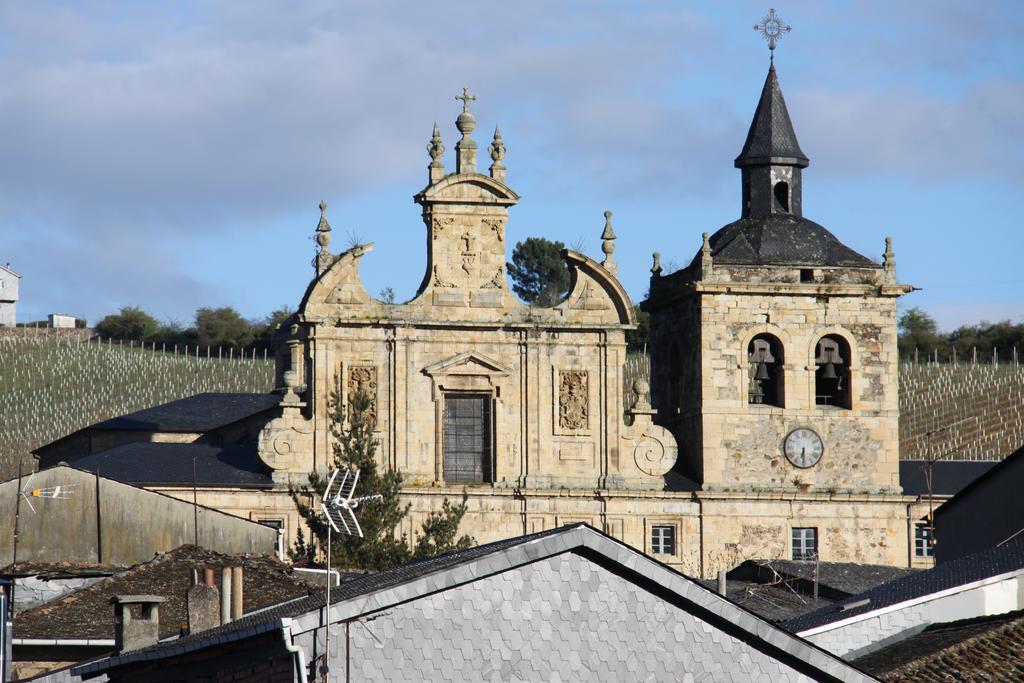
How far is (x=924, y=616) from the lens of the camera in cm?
2798

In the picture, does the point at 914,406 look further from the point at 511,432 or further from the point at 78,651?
the point at 78,651

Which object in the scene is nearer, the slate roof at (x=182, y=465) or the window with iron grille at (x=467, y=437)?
the slate roof at (x=182, y=465)

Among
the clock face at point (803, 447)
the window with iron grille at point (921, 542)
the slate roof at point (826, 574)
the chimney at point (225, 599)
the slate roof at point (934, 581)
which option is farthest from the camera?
the clock face at point (803, 447)

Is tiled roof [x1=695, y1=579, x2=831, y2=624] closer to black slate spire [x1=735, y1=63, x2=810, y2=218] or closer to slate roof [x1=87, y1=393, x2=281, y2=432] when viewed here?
black slate spire [x1=735, y1=63, x2=810, y2=218]

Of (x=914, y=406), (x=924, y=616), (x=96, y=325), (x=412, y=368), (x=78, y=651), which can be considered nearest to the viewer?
(x=924, y=616)

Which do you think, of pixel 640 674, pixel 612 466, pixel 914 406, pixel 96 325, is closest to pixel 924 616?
pixel 640 674

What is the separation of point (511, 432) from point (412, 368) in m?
2.55

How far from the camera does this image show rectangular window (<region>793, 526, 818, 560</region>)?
2036 inches

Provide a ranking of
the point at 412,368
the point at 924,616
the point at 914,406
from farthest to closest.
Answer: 1. the point at 914,406
2. the point at 412,368
3. the point at 924,616

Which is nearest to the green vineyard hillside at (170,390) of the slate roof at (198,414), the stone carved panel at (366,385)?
the slate roof at (198,414)

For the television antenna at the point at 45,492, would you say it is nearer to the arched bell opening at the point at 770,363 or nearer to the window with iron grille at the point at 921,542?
the arched bell opening at the point at 770,363

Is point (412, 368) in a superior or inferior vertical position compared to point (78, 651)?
superior

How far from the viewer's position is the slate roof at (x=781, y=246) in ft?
174

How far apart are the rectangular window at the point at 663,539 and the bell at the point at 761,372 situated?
13.1 ft
